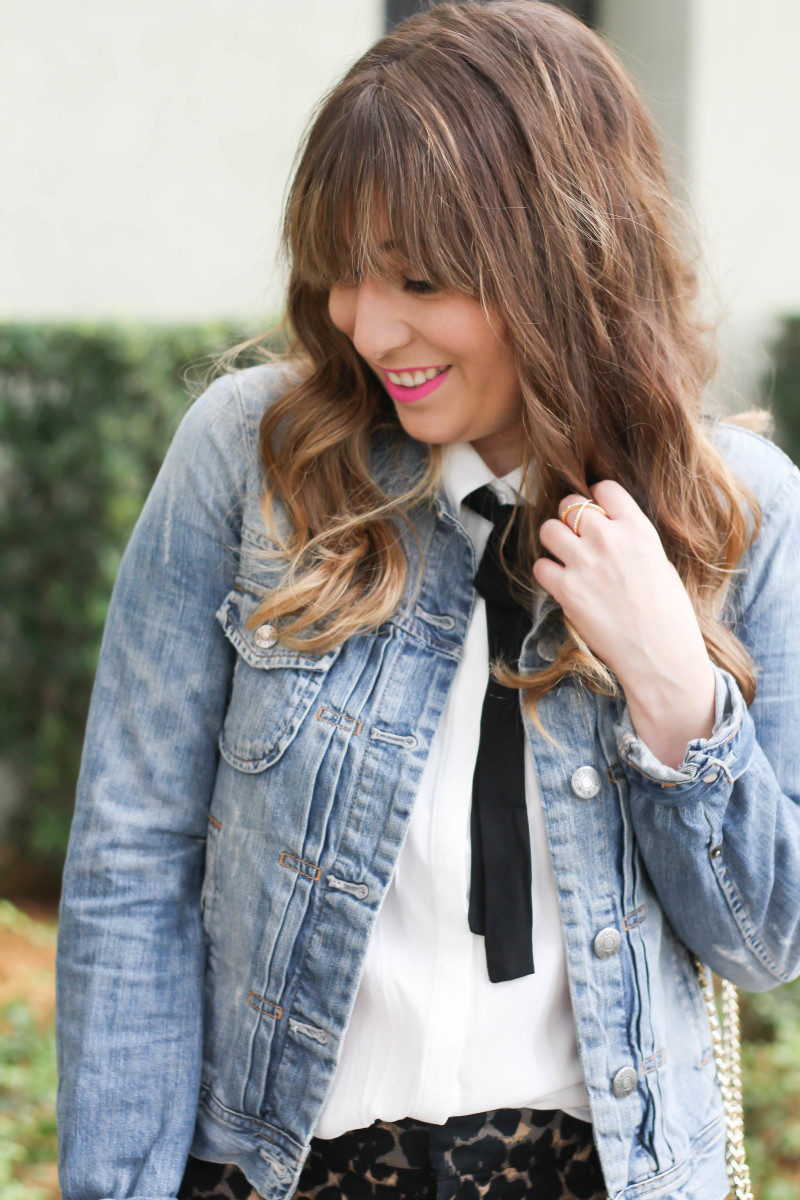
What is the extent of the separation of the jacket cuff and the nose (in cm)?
56

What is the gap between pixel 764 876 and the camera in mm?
1394

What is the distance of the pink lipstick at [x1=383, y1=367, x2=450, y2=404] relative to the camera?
142 cm

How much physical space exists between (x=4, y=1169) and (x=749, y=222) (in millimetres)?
3889

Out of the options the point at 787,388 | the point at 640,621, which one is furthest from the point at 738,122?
the point at 640,621

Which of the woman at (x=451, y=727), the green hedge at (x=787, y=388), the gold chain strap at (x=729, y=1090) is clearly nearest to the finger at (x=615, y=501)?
the woman at (x=451, y=727)

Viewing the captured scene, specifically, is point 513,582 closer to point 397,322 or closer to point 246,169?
point 397,322

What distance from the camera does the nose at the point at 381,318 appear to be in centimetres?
136

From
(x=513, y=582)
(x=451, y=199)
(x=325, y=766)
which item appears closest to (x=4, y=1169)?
(x=325, y=766)

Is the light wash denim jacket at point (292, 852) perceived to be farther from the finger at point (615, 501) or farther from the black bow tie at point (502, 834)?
the finger at point (615, 501)

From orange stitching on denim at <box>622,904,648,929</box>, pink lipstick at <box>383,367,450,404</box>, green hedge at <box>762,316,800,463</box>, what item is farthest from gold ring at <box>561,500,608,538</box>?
green hedge at <box>762,316,800,463</box>

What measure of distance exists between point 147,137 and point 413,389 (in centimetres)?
303

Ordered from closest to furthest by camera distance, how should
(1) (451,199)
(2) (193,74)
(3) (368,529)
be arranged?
(1) (451,199)
(3) (368,529)
(2) (193,74)

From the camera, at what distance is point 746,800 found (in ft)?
4.53

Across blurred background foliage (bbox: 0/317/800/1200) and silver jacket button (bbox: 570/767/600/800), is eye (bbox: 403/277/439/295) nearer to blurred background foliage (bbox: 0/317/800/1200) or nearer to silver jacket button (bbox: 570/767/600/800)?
silver jacket button (bbox: 570/767/600/800)
